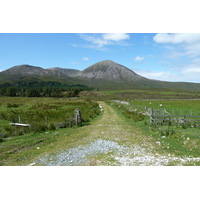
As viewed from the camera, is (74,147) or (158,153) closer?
(158,153)

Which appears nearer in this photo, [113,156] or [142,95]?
[113,156]

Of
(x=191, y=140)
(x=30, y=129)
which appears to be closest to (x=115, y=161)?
(x=191, y=140)

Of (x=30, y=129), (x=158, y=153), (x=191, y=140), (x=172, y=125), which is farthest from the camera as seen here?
(x=172, y=125)

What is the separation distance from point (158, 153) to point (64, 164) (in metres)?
4.80

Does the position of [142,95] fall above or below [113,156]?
above

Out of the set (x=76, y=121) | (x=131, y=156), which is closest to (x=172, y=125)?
(x=76, y=121)

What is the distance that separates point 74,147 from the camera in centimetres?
1022

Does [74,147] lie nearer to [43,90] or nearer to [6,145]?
[6,145]

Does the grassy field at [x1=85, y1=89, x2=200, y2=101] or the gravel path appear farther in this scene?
the grassy field at [x1=85, y1=89, x2=200, y2=101]

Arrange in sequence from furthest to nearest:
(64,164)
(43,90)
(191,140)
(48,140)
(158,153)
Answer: (43,90) → (48,140) → (191,140) → (158,153) → (64,164)

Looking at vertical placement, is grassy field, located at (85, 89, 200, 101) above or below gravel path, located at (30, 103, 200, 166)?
above

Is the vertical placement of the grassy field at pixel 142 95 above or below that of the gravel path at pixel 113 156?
above

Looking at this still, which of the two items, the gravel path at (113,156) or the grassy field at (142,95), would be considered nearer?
the gravel path at (113,156)

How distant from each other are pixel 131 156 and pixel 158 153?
1.55 meters
